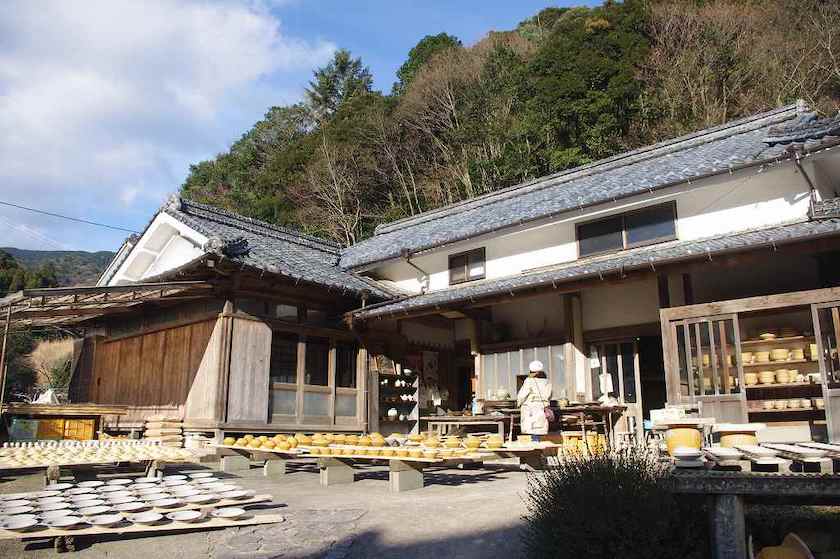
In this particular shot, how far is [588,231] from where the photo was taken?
12.5 metres

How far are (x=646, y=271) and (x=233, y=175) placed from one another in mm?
31819

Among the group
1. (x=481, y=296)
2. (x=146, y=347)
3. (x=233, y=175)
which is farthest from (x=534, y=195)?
(x=233, y=175)

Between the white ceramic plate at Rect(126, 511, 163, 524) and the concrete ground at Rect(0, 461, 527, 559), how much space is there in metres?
0.14

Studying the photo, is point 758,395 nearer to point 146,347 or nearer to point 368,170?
point 146,347

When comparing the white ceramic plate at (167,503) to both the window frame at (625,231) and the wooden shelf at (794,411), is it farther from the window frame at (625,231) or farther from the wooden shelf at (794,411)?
the window frame at (625,231)

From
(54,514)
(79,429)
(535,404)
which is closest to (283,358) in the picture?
(79,429)

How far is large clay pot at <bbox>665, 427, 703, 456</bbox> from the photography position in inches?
244

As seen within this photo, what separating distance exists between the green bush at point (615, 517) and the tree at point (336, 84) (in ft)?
120

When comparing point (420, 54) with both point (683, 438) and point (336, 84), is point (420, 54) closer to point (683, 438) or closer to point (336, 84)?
point (336, 84)

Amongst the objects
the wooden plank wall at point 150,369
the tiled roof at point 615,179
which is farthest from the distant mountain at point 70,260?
the tiled roof at point 615,179

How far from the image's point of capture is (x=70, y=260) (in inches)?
2361

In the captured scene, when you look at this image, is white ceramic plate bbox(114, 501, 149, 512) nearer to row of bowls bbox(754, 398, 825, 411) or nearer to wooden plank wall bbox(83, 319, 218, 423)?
wooden plank wall bbox(83, 319, 218, 423)

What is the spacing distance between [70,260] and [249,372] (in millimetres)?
56682

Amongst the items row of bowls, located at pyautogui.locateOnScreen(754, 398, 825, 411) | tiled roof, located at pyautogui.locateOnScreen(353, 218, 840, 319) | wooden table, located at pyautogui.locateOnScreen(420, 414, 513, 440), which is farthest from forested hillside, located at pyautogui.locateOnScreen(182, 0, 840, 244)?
row of bowls, located at pyautogui.locateOnScreen(754, 398, 825, 411)
